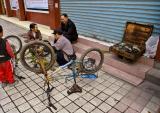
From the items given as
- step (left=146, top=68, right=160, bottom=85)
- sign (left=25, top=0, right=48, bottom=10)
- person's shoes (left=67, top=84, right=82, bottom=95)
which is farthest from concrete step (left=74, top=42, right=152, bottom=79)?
sign (left=25, top=0, right=48, bottom=10)

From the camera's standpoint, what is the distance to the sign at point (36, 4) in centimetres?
952

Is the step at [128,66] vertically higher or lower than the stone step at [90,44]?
lower

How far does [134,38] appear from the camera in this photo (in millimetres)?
4867

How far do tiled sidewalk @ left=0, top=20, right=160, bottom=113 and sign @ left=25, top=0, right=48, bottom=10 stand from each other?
6422 mm

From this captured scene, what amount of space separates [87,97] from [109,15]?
10.7ft

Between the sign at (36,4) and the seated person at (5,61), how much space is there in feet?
20.4

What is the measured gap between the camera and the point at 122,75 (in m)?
4.37

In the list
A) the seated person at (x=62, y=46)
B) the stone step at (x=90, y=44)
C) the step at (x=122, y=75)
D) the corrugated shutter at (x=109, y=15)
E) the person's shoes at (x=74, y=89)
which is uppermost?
the corrugated shutter at (x=109, y=15)

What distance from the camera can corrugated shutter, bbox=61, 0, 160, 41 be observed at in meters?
4.53

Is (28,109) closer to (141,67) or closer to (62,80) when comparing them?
(62,80)

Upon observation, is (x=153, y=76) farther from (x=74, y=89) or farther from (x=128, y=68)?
(x=74, y=89)

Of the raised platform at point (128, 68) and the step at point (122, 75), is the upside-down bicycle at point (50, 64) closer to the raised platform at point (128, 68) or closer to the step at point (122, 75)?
the step at point (122, 75)

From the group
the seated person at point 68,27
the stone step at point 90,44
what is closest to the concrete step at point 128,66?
the stone step at point 90,44

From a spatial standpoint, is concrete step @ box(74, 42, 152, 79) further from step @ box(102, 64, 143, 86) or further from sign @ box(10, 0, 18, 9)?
sign @ box(10, 0, 18, 9)
